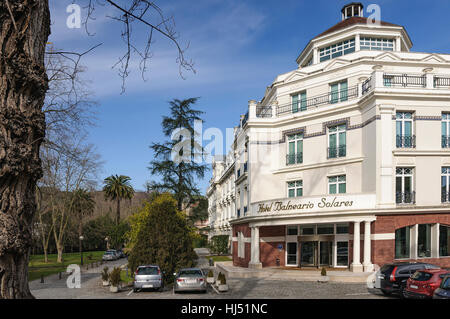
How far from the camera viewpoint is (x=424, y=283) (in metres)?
15.7

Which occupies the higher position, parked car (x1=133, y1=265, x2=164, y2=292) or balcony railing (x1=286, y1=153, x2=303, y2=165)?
balcony railing (x1=286, y1=153, x2=303, y2=165)

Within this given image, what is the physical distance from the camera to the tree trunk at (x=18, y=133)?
10.9ft

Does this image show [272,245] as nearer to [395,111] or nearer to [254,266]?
[254,266]

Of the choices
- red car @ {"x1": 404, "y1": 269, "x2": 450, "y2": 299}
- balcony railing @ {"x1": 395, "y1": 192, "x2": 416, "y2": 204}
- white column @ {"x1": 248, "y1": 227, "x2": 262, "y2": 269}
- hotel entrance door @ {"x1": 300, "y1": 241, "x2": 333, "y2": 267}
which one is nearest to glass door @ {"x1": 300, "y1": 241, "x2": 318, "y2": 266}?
hotel entrance door @ {"x1": 300, "y1": 241, "x2": 333, "y2": 267}

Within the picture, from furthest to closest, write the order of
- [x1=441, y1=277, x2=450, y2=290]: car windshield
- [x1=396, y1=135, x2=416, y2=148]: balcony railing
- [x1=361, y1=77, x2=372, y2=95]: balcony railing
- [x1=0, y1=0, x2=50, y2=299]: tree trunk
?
[x1=361, y1=77, x2=372, y2=95]: balcony railing, [x1=396, y1=135, x2=416, y2=148]: balcony railing, [x1=441, y1=277, x2=450, y2=290]: car windshield, [x1=0, y1=0, x2=50, y2=299]: tree trunk

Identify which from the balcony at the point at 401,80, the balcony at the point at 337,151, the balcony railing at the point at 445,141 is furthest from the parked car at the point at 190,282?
the balcony at the point at 401,80

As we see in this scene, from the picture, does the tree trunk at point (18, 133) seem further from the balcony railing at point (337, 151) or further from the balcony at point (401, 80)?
the balcony at point (401, 80)

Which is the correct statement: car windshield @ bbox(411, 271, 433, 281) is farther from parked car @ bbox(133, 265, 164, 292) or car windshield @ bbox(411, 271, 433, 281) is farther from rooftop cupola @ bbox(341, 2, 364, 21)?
rooftop cupola @ bbox(341, 2, 364, 21)

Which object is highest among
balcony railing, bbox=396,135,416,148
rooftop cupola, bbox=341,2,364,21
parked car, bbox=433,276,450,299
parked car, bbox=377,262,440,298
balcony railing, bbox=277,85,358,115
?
rooftop cupola, bbox=341,2,364,21

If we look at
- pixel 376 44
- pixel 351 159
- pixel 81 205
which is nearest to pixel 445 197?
pixel 351 159

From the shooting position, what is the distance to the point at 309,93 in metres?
36.2

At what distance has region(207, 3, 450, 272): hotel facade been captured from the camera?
92.0ft

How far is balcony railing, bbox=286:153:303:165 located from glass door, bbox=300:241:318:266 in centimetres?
684

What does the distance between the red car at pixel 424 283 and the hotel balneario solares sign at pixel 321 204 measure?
11671 mm
